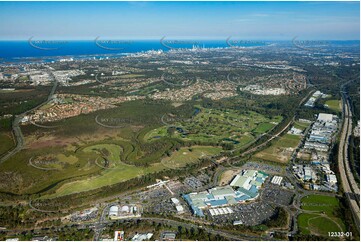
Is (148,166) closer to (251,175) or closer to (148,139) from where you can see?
(148,139)

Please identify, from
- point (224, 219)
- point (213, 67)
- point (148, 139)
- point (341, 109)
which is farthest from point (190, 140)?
point (213, 67)

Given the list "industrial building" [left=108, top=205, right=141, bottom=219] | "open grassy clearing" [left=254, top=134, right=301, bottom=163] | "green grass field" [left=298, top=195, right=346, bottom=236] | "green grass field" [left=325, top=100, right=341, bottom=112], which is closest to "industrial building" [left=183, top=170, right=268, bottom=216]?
"green grass field" [left=298, top=195, right=346, bottom=236]

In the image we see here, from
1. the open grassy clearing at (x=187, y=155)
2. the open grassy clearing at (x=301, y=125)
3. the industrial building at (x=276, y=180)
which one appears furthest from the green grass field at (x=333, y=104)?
the industrial building at (x=276, y=180)

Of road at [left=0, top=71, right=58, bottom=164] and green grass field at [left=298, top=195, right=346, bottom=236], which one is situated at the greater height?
road at [left=0, top=71, right=58, bottom=164]

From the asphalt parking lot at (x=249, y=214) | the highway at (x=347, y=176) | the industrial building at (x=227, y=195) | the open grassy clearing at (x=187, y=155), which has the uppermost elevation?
the industrial building at (x=227, y=195)

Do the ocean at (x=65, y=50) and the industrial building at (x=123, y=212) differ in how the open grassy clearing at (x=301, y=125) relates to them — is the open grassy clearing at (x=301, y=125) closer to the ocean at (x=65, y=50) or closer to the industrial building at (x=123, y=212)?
the ocean at (x=65, y=50)

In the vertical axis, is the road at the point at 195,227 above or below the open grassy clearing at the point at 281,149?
above

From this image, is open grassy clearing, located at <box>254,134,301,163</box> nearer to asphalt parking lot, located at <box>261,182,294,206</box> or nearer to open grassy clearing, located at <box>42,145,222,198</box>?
open grassy clearing, located at <box>42,145,222,198</box>
